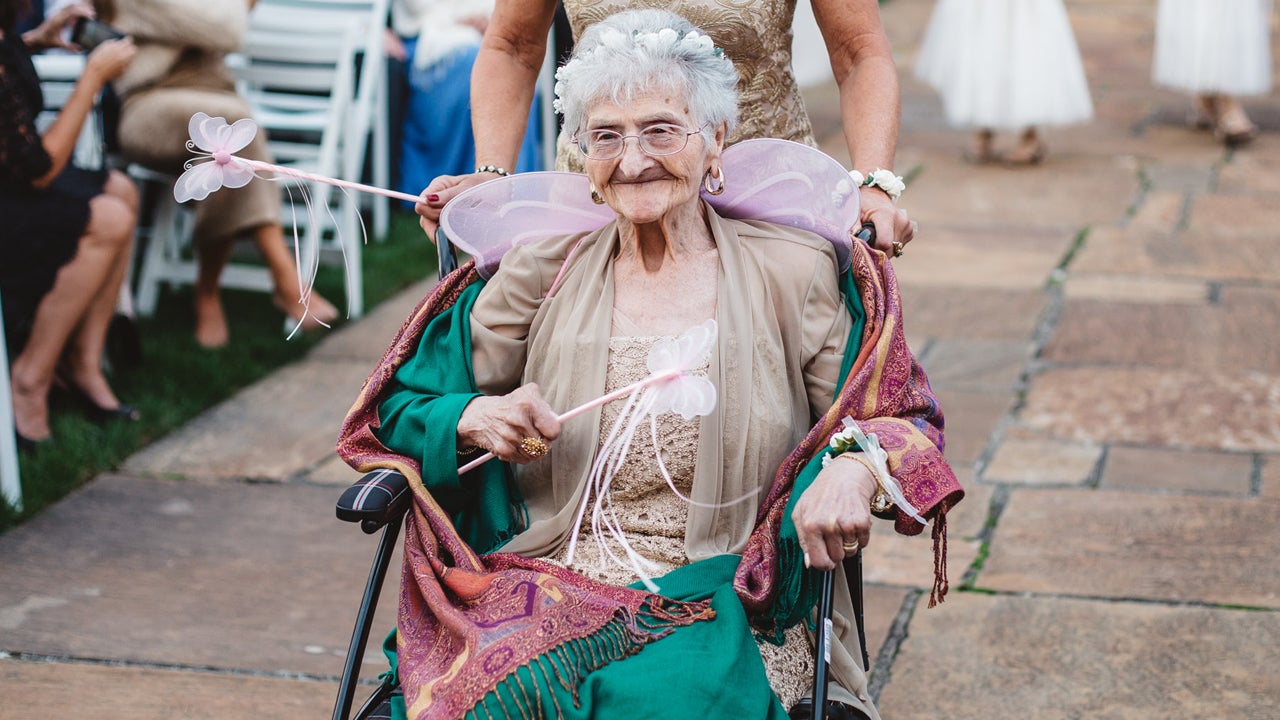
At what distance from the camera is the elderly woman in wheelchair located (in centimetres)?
219

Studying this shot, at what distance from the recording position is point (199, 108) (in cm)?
548

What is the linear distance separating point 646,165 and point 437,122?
5.46 m

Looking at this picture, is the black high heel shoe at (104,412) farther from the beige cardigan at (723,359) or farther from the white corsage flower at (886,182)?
the white corsage flower at (886,182)

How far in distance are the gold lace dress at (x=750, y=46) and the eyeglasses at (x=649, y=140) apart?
19.2 inches

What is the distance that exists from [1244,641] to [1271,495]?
954mm

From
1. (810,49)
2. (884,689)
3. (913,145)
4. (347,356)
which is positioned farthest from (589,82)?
(913,145)

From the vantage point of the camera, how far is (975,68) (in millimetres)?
8336

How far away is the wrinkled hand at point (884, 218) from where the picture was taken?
259 centimetres

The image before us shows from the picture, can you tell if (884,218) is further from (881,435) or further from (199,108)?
(199,108)

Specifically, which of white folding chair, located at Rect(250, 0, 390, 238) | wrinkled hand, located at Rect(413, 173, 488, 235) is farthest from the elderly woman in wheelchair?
white folding chair, located at Rect(250, 0, 390, 238)

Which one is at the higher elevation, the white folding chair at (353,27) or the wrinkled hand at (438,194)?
the wrinkled hand at (438,194)

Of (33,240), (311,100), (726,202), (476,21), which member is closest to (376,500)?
(726,202)

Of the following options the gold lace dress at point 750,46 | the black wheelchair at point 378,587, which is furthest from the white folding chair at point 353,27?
the black wheelchair at point 378,587

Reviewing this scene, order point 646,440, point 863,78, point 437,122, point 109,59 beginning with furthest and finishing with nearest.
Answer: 1. point 437,122
2. point 109,59
3. point 863,78
4. point 646,440
